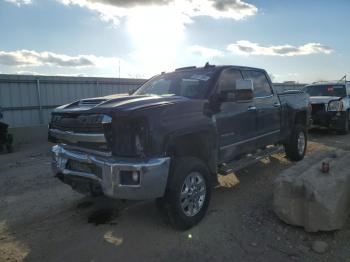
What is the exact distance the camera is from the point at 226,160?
504 cm

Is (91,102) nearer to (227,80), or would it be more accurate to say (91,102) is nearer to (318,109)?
(227,80)

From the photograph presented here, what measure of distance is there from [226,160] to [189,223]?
134 cm

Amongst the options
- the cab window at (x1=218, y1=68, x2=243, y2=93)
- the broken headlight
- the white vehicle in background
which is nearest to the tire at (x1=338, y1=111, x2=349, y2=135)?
the white vehicle in background

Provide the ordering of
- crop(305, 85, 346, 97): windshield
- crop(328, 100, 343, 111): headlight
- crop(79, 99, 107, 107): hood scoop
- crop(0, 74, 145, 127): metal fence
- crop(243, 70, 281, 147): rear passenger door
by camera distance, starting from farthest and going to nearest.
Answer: crop(305, 85, 346, 97): windshield
crop(328, 100, 343, 111): headlight
crop(0, 74, 145, 127): metal fence
crop(243, 70, 281, 147): rear passenger door
crop(79, 99, 107, 107): hood scoop

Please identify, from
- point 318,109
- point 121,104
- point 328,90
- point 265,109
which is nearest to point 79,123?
point 121,104

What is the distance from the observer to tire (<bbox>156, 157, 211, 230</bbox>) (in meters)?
3.80

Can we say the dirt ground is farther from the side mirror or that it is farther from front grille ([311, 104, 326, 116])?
front grille ([311, 104, 326, 116])

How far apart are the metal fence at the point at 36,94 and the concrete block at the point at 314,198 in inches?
380

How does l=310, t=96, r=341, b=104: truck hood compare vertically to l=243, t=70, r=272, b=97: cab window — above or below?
below

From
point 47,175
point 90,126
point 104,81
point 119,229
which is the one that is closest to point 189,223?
point 119,229

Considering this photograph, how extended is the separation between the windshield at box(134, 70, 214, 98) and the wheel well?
2.00 feet

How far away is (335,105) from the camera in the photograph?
11664mm

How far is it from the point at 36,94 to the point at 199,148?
897cm

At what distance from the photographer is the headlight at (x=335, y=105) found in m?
11.6
